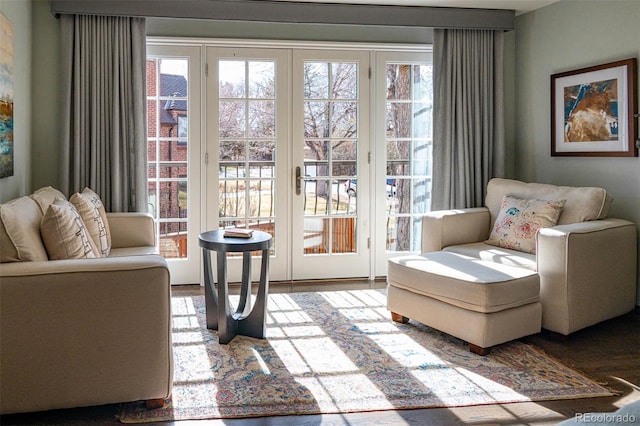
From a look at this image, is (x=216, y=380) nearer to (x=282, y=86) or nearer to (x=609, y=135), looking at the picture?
(x=282, y=86)

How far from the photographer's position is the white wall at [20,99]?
361 cm

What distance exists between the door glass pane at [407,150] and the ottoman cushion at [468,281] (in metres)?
1.45

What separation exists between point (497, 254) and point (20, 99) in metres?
3.42

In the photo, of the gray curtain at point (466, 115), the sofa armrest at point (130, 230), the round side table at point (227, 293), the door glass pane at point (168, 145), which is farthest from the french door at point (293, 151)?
the round side table at point (227, 293)

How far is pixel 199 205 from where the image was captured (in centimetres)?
456

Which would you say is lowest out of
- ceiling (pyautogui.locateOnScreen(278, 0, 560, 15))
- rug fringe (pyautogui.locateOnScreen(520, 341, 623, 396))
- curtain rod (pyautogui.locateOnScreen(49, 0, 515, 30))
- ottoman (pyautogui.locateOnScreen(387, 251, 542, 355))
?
rug fringe (pyautogui.locateOnScreen(520, 341, 623, 396))

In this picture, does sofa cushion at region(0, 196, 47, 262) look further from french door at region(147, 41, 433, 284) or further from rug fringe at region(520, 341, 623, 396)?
rug fringe at region(520, 341, 623, 396)

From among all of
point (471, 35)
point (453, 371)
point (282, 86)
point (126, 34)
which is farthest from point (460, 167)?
point (126, 34)

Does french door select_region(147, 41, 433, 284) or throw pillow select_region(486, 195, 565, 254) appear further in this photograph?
french door select_region(147, 41, 433, 284)

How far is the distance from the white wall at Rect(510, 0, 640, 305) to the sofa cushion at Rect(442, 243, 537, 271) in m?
0.89

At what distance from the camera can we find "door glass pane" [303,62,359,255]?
4703mm

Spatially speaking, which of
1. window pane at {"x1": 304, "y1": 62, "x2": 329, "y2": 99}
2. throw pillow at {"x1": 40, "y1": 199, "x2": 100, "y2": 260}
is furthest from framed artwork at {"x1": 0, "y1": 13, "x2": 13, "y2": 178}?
window pane at {"x1": 304, "y1": 62, "x2": 329, "y2": 99}

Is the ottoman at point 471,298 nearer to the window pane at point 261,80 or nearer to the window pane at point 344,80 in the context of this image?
the window pane at point 344,80

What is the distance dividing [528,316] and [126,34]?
3.47m
